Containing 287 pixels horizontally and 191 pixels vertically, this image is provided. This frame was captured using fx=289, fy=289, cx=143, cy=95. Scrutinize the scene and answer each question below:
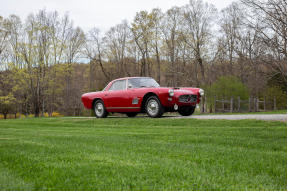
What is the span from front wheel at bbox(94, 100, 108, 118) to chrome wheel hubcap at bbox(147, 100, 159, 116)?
107 inches

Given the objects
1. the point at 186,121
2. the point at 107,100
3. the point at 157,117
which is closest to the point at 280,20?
the point at 186,121

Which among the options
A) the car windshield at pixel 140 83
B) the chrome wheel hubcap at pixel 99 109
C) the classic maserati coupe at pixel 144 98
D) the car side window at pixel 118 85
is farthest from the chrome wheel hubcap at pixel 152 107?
the chrome wheel hubcap at pixel 99 109

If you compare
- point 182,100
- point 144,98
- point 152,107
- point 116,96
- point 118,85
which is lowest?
point 152,107

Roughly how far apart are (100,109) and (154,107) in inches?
131

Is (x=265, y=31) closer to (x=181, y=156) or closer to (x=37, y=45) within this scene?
(x=181, y=156)

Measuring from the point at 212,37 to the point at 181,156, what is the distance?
31.9 meters

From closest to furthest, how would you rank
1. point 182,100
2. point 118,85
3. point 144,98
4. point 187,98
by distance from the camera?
point 182,100 < point 187,98 < point 144,98 < point 118,85

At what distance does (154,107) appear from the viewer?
12.5m

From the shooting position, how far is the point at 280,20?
357 inches

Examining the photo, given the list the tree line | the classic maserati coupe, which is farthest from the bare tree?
the classic maserati coupe

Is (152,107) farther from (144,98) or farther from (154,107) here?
(144,98)

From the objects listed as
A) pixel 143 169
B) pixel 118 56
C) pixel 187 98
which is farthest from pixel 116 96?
pixel 118 56

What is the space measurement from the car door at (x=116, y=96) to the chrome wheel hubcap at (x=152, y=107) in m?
1.24

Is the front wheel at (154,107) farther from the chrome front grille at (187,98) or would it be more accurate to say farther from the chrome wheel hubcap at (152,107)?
the chrome front grille at (187,98)
